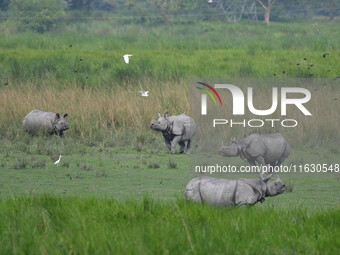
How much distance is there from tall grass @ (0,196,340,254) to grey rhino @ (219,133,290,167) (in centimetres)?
201

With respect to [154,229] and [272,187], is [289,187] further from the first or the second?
[154,229]

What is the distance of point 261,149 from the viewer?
8.43 m

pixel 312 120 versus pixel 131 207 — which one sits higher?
pixel 131 207

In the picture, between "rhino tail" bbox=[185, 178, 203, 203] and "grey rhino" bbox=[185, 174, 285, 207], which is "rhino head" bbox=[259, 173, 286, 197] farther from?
"rhino tail" bbox=[185, 178, 203, 203]

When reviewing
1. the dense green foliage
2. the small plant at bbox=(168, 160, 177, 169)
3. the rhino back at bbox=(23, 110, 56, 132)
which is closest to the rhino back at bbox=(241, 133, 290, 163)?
the small plant at bbox=(168, 160, 177, 169)

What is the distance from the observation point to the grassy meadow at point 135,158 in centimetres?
534

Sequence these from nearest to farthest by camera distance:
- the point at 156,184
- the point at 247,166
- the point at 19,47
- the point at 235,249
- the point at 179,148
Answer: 1. the point at 235,249
2. the point at 156,184
3. the point at 247,166
4. the point at 179,148
5. the point at 19,47

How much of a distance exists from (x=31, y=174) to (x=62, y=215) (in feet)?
11.9

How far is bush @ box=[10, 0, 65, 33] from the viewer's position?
3888 centimetres

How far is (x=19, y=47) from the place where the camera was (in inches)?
992

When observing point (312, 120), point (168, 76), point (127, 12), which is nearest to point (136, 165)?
point (312, 120)

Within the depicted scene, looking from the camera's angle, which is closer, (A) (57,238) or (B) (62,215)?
(A) (57,238)

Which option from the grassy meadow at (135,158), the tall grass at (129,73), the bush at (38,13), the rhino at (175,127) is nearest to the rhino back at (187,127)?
the rhino at (175,127)

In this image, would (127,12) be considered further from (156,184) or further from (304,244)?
(304,244)
